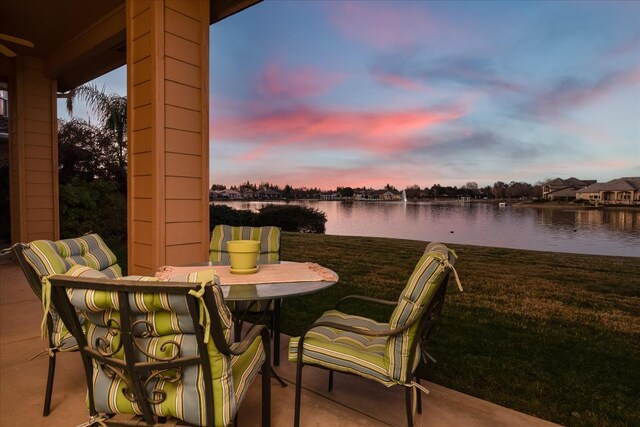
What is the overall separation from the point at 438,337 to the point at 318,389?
1.53m

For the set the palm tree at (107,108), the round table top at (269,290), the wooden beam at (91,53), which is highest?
the palm tree at (107,108)

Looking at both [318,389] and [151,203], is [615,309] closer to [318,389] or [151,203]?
[318,389]

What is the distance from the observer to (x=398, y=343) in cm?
160

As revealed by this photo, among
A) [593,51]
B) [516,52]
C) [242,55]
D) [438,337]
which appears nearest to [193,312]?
[438,337]

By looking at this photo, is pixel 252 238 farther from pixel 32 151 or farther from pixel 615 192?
pixel 615 192

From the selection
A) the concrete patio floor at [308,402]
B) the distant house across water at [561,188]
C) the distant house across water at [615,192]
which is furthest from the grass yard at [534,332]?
the distant house across water at [561,188]

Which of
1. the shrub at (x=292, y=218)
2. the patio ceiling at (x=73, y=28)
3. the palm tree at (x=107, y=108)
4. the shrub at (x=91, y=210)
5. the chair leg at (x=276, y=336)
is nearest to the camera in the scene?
the chair leg at (x=276, y=336)

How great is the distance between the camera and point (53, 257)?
173 centimetres

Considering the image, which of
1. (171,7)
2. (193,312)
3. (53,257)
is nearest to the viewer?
(193,312)

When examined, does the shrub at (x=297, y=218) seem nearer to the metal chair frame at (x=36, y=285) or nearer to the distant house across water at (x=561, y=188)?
the distant house across water at (x=561, y=188)

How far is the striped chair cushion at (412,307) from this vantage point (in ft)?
4.92

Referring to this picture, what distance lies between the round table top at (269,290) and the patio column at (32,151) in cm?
621

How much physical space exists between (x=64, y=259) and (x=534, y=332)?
3.90 metres

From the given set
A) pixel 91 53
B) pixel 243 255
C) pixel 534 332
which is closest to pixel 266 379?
pixel 243 255
